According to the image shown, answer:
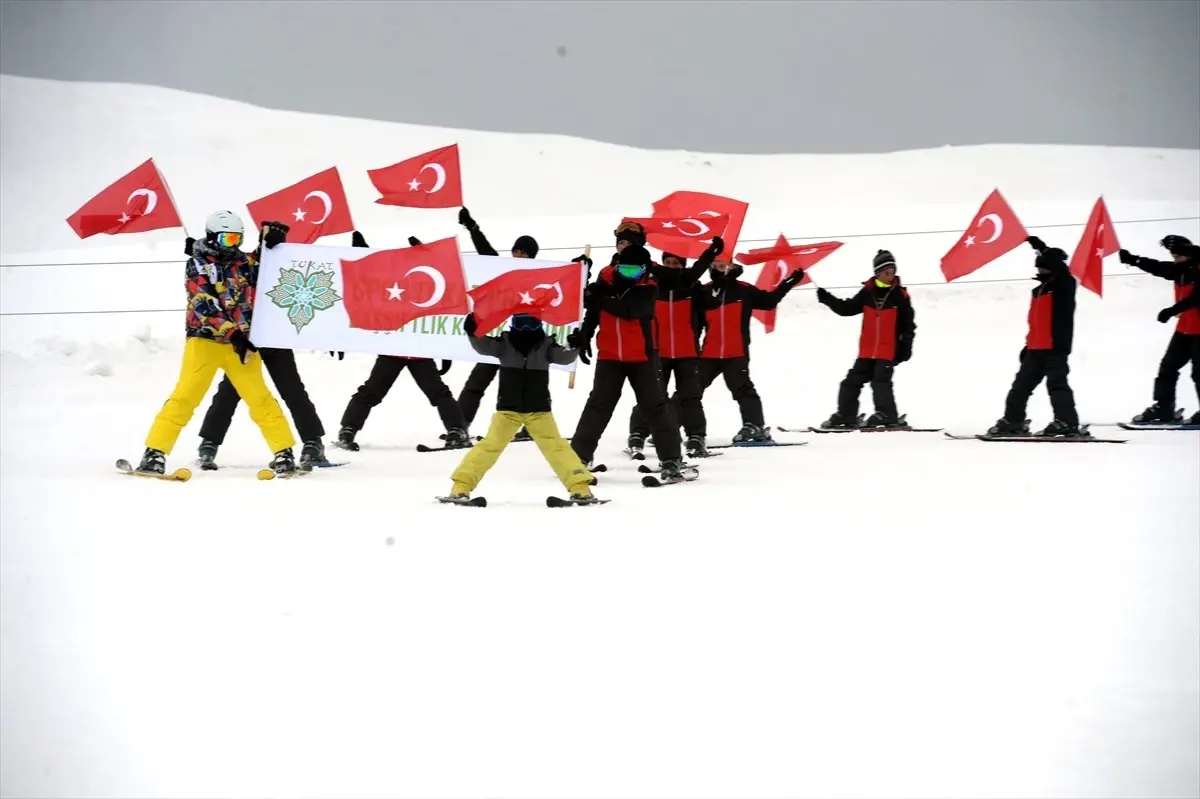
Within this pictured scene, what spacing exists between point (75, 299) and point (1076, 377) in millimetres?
15407

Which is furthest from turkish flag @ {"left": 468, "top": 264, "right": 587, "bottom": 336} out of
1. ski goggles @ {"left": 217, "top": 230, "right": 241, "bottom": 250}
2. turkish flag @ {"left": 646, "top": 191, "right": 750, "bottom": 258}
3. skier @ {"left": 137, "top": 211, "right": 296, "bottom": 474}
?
turkish flag @ {"left": 646, "top": 191, "right": 750, "bottom": 258}

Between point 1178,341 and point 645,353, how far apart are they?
6.10 meters

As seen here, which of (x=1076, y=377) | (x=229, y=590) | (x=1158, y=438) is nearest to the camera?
(x=229, y=590)

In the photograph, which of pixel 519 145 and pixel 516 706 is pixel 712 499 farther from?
pixel 519 145

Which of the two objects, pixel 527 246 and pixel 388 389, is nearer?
pixel 527 246

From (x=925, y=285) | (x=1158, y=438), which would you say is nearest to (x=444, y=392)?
(x=1158, y=438)

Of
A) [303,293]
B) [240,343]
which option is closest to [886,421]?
[303,293]

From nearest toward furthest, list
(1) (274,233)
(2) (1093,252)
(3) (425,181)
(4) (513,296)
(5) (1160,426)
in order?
(4) (513,296), (1) (274,233), (3) (425,181), (5) (1160,426), (2) (1093,252)

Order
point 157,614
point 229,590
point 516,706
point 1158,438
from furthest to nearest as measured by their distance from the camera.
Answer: point 1158,438
point 229,590
point 157,614
point 516,706

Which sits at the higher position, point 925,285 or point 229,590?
point 925,285

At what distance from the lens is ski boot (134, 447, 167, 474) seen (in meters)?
10.0

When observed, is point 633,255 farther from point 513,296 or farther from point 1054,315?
point 1054,315

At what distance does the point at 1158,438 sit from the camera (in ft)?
40.7

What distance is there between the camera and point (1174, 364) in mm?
13398
